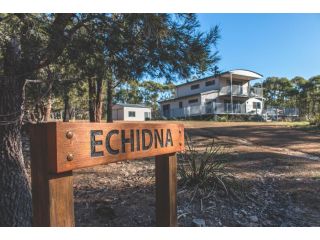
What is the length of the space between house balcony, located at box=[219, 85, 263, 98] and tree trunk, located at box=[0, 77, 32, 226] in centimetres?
2921

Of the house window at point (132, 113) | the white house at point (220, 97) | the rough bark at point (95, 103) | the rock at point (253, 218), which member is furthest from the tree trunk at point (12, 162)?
the house window at point (132, 113)

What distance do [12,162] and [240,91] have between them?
1223 inches

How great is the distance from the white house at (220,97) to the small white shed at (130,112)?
5.33 meters

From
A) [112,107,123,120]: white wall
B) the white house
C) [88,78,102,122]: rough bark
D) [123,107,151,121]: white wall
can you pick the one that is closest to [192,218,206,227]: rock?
[88,78,102,122]: rough bark

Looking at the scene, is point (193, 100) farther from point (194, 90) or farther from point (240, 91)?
point (240, 91)

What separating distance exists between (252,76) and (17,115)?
105 ft

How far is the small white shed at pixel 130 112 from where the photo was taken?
1510 inches

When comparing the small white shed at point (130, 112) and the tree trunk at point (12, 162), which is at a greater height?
the small white shed at point (130, 112)

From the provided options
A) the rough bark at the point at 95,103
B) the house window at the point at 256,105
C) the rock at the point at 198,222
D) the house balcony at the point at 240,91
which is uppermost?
the house balcony at the point at 240,91

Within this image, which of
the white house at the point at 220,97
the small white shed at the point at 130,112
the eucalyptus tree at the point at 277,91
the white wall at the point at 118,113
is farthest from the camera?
the eucalyptus tree at the point at 277,91

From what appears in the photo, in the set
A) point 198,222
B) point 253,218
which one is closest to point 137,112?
point 253,218

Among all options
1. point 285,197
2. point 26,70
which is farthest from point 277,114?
point 26,70

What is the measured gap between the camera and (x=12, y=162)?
10.8 ft

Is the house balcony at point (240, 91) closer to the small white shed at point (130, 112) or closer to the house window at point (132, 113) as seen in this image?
the small white shed at point (130, 112)
